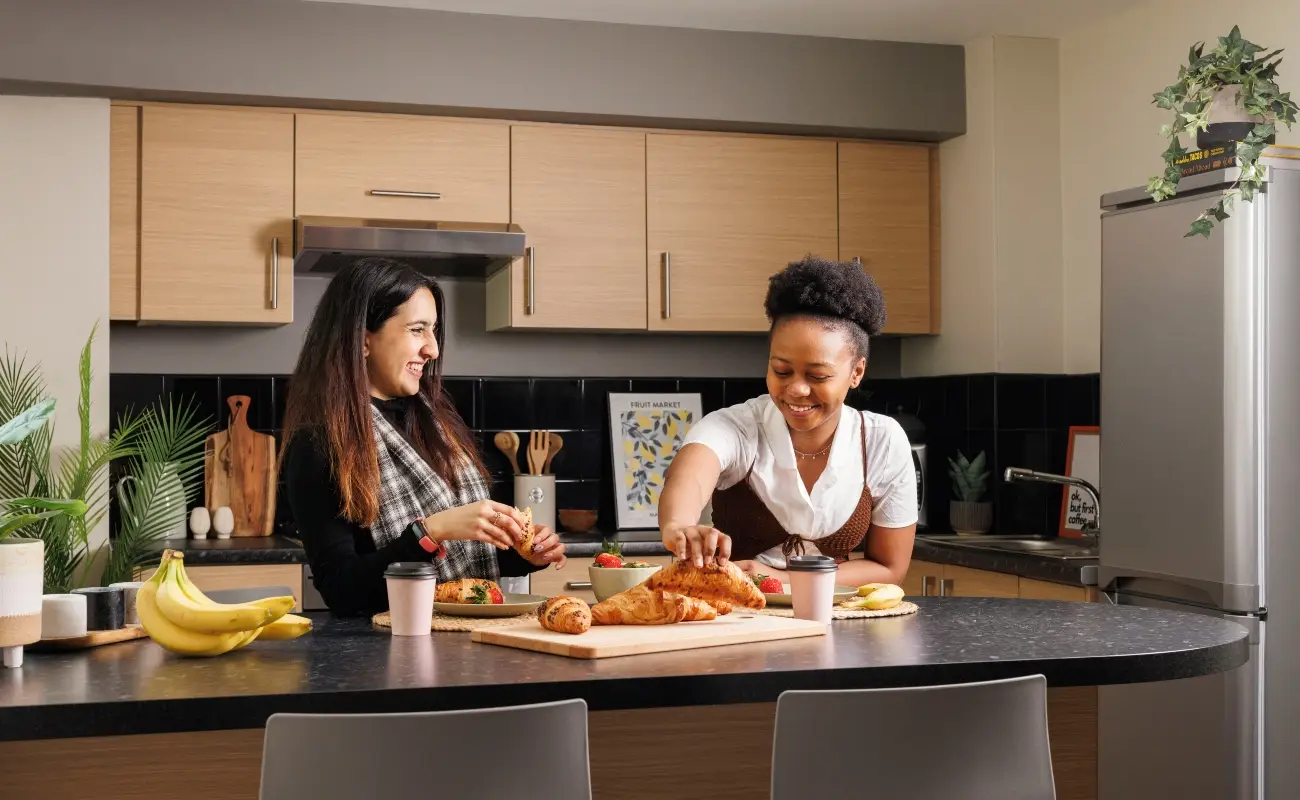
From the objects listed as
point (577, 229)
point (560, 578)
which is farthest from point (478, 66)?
point (560, 578)

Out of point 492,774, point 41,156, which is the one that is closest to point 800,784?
point 492,774

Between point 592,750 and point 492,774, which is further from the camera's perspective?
point 592,750

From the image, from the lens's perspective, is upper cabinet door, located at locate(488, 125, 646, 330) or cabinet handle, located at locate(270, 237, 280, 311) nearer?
cabinet handle, located at locate(270, 237, 280, 311)

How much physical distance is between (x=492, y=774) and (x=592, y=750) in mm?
435

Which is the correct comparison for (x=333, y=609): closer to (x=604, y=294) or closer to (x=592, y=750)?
(x=592, y=750)

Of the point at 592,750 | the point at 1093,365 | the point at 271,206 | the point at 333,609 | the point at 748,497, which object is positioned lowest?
the point at 592,750

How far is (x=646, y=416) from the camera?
185 inches

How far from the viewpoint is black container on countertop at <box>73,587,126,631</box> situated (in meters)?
1.78

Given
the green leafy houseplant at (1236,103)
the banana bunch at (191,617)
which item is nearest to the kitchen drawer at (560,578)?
the green leafy houseplant at (1236,103)

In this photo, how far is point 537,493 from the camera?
174 inches

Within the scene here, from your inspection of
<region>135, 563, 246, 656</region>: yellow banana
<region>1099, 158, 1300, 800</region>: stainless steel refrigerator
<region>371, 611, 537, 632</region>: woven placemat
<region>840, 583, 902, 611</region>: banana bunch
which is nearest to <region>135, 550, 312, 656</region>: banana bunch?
<region>135, 563, 246, 656</region>: yellow banana

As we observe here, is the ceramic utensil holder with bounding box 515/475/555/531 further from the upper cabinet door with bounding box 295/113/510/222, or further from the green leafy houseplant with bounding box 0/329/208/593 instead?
the green leafy houseplant with bounding box 0/329/208/593

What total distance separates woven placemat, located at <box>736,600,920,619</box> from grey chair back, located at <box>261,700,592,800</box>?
62 centimetres

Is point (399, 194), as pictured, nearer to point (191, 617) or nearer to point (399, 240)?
point (399, 240)
